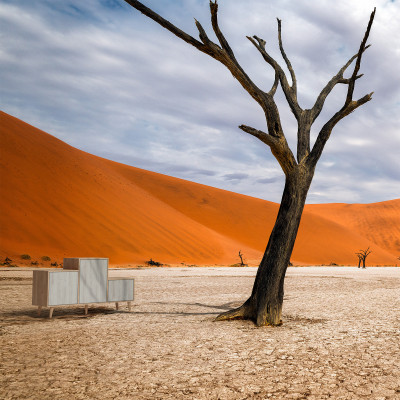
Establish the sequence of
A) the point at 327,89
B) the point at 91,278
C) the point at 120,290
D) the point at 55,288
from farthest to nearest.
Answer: the point at 120,290 → the point at 327,89 → the point at 91,278 → the point at 55,288

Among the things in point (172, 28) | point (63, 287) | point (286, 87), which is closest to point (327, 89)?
point (286, 87)

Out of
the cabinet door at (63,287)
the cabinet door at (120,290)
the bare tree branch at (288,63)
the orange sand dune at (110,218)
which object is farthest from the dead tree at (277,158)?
the orange sand dune at (110,218)

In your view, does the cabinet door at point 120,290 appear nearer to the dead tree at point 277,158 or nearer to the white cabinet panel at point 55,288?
the white cabinet panel at point 55,288

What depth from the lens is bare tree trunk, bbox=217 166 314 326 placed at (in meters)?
7.32

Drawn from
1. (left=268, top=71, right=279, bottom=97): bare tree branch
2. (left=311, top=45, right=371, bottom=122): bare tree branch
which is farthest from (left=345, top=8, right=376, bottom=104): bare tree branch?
(left=268, top=71, right=279, bottom=97): bare tree branch

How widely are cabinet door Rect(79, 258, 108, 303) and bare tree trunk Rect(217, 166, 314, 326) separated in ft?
7.66

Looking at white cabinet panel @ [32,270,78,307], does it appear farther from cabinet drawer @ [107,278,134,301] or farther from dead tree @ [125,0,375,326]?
dead tree @ [125,0,375,326]

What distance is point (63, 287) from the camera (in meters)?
7.89

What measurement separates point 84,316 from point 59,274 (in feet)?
3.63

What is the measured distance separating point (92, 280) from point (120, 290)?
2.17 feet

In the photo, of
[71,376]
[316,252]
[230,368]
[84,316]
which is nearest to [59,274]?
[84,316]

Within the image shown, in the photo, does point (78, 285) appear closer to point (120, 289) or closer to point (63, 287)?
point (63, 287)

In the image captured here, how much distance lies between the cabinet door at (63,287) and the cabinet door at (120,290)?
2.39ft

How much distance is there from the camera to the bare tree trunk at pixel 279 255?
7.32 metres
